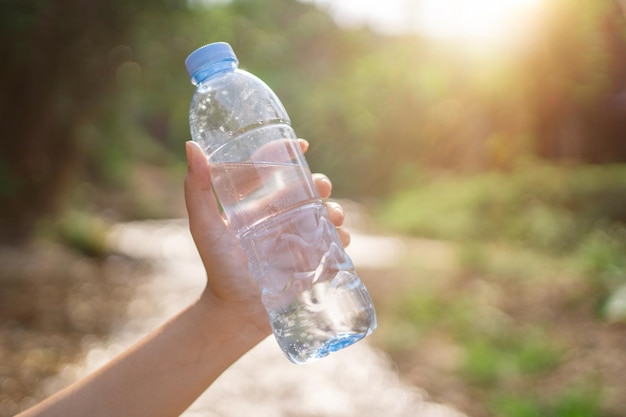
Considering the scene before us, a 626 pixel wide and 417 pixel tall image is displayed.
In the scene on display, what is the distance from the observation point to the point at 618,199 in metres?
10.3

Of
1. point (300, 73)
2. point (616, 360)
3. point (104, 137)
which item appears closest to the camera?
point (616, 360)

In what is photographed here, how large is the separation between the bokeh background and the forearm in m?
2.39

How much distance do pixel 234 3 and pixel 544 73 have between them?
19.8 ft

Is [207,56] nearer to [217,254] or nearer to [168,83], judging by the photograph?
[217,254]

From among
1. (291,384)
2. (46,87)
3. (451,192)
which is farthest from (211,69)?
(451,192)

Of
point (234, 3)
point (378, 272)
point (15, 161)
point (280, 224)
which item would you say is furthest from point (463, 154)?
point (280, 224)

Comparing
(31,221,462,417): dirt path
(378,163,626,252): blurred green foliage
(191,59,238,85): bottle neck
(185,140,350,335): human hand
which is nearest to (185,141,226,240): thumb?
(185,140,350,335): human hand

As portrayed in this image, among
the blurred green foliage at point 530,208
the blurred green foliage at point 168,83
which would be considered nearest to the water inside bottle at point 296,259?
the blurred green foliage at point 168,83

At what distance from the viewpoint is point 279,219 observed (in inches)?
92.4

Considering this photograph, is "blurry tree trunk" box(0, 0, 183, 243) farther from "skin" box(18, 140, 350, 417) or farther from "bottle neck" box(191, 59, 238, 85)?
"skin" box(18, 140, 350, 417)

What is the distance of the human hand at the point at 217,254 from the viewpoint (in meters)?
1.93

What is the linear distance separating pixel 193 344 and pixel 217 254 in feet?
0.92

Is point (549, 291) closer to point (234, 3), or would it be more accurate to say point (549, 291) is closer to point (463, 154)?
point (234, 3)

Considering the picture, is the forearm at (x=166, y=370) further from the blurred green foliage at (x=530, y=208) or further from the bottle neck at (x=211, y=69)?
the blurred green foliage at (x=530, y=208)
